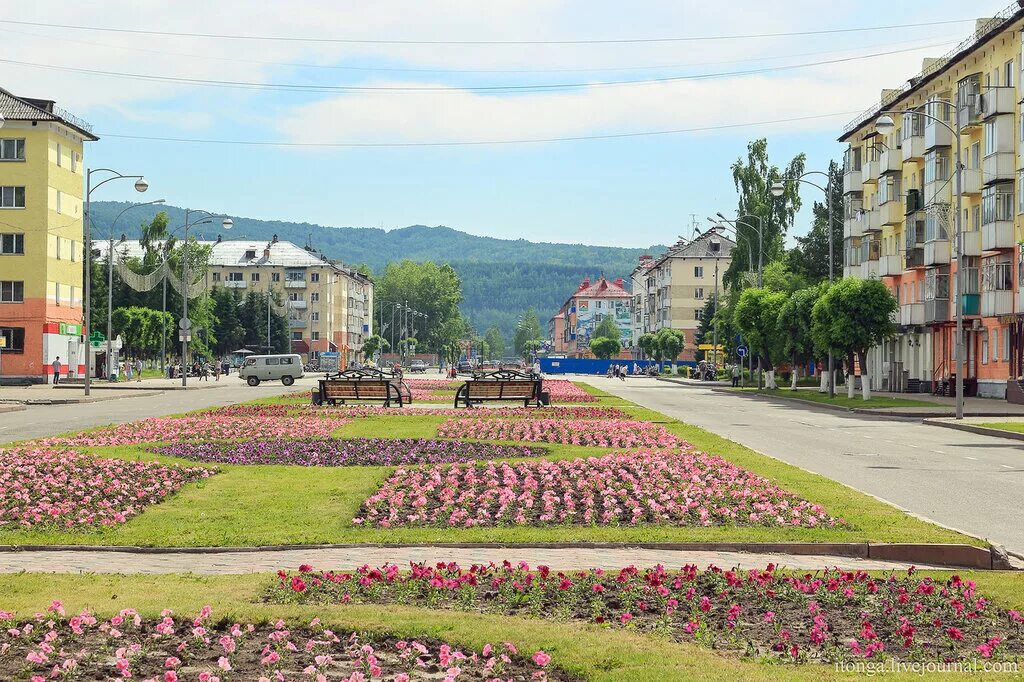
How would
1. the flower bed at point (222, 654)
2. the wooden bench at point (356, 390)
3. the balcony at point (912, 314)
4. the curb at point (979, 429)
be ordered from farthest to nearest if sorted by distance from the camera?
the balcony at point (912, 314) < the wooden bench at point (356, 390) < the curb at point (979, 429) < the flower bed at point (222, 654)

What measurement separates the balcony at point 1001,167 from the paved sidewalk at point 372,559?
47.3 meters

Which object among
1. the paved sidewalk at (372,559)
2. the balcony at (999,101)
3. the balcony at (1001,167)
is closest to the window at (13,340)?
the balcony at (1001,167)

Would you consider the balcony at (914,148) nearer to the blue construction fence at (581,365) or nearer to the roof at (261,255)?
the blue construction fence at (581,365)

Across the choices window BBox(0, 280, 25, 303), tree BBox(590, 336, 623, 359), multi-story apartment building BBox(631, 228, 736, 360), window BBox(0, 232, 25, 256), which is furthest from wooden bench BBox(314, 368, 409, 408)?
tree BBox(590, 336, 623, 359)

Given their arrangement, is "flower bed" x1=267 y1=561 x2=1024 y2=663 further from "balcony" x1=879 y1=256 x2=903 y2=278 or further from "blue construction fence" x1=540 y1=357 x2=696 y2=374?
"blue construction fence" x1=540 y1=357 x2=696 y2=374

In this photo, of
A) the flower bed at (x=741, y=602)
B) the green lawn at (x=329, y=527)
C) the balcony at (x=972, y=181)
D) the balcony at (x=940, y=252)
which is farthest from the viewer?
the balcony at (x=940, y=252)

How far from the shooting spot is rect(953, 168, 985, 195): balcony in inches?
2250

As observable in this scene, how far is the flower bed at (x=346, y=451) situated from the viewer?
18875 millimetres

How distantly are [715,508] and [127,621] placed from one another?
7.71 m

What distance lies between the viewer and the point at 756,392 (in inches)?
2665

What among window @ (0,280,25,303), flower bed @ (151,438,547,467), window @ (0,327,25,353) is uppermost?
window @ (0,280,25,303)

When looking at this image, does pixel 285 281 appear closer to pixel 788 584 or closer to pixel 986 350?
pixel 986 350

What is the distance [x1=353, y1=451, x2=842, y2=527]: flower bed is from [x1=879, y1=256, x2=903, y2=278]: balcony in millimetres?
55913

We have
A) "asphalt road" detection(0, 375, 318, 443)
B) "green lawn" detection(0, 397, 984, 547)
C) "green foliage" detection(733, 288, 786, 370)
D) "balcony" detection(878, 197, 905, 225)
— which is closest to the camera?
"green lawn" detection(0, 397, 984, 547)
